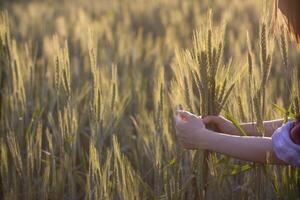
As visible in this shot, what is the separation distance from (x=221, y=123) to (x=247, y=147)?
164 mm

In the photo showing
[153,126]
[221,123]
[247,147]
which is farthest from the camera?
[153,126]

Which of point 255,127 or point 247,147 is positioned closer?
point 247,147

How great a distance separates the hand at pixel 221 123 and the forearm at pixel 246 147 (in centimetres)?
9

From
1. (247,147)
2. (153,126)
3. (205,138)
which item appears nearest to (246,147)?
(247,147)

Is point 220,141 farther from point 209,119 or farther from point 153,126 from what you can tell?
point 153,126

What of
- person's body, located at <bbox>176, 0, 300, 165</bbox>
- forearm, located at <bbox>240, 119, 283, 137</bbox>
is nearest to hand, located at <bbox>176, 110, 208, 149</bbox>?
person's body, located at <bbox>176, 0, 300, 165</bbox>

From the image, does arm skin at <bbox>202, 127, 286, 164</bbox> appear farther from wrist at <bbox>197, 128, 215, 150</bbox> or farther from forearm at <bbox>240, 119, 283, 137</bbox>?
forearm at <bbox>240, 119, 283, 137</bbox>

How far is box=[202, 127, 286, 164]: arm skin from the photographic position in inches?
67.9

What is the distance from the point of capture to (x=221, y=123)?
1.87 m

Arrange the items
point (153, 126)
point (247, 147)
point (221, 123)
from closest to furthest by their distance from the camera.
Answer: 1. point (247, 147)
2. point (221, 123)
3. point (153, 126)

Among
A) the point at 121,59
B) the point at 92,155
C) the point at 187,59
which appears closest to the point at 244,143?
the point at 187,59

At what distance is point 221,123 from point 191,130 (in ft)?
0.39

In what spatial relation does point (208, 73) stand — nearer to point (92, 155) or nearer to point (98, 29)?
point (92, 155)

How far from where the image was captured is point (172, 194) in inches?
74.7
